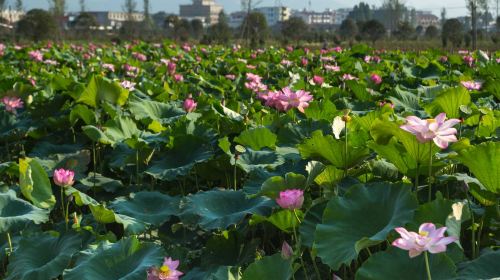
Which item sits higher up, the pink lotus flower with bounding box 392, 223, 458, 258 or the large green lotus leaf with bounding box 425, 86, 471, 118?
the large green lotus leaf with bounding box 425, 86, 471, 118

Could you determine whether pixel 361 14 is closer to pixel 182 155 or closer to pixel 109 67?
pixel 109 67

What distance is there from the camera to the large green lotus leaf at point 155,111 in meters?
3.11

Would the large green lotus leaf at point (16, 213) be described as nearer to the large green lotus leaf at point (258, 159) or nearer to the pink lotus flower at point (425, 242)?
the large green lotus leaf at point (258, 159)

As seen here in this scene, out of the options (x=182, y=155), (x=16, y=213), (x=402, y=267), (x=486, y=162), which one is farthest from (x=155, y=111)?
(x=402, y=267)

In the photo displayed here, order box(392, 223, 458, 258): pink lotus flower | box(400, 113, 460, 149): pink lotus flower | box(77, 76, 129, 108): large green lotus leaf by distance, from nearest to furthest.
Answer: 1. box(392, 223, 458, 258): pink lotus flower
2. box(400, 113, 460, 149): pink lotus flower
3. box(77, 76, 129, 108): large green lotus leaf

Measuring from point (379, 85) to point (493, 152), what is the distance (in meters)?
2.71

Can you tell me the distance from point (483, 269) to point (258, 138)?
1.19 meters

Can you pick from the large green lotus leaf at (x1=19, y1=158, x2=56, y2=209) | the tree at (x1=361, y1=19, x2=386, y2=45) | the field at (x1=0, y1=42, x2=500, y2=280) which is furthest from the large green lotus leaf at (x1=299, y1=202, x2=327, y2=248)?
the tree at (x1=361, y1=19, x2=386, y2=45)

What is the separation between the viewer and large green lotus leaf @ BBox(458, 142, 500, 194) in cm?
154

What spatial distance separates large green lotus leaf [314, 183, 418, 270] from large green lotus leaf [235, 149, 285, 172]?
2.24 ft

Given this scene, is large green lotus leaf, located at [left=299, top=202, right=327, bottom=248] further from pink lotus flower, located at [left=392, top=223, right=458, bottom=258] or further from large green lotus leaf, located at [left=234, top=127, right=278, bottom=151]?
large green lotus leaf, located at [left=234, top=127, right=278, bottom=151]

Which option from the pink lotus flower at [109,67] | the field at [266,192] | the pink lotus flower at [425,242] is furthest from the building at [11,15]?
the pink lotus flower at [425,242]

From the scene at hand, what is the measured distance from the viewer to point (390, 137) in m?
1.70

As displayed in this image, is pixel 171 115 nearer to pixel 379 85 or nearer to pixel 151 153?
pixel 151 153
